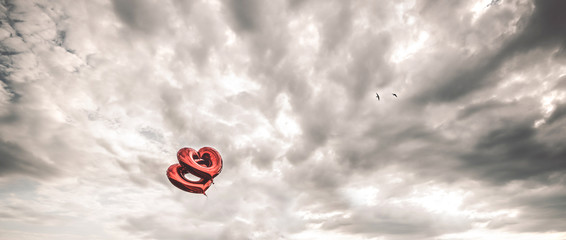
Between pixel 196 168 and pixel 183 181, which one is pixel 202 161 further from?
pixel 183 181

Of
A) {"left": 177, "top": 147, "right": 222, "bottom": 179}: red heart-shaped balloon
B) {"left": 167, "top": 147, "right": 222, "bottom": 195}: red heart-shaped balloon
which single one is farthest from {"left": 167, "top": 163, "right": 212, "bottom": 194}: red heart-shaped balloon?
{"left": 177, "top": 147, "right": 222, "bottom": 179}: red heart-shaped balloon

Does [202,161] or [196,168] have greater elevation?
[202,161]

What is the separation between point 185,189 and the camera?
2422cm

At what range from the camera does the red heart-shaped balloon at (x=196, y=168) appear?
2294cm

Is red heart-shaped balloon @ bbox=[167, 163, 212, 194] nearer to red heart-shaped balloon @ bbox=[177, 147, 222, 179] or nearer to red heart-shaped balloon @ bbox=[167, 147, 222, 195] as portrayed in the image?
red heart-shaped balloon @ bbox=[167, 147, 222, 195]

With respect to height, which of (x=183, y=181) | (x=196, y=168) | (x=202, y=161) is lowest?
(x=183, y=181)

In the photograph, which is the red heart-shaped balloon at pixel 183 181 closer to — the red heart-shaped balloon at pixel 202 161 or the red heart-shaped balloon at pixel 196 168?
the red heart-shaped balloon at pixel 196 168

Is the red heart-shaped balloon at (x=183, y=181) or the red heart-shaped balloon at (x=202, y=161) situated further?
the red heart-shaped balloon at (x=183, y=181)

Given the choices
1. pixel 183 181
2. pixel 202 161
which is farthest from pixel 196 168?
pixel 183 181

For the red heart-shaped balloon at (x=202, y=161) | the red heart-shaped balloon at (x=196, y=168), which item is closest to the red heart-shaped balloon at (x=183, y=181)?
the red heart-shaped balloon at (x=196, y=168)

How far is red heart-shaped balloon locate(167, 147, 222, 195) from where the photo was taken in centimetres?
2294

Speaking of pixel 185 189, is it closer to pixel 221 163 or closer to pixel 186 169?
pixel 186 169

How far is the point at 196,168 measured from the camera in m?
22.8

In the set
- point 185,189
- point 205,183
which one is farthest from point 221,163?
point 185,189
